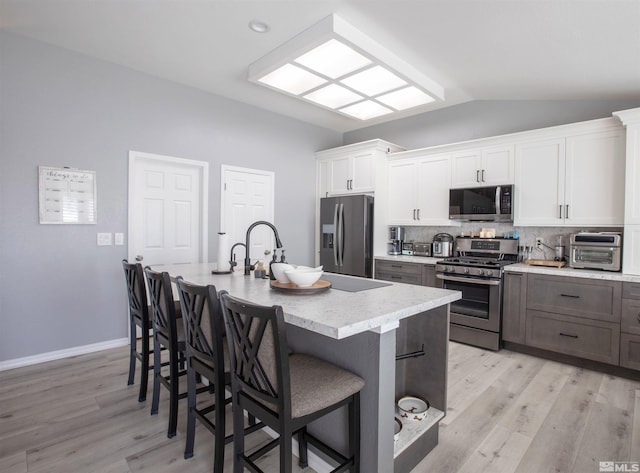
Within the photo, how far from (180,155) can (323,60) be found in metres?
1.98

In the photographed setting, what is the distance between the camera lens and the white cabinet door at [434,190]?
4215mm

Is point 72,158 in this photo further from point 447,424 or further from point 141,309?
point 447,424

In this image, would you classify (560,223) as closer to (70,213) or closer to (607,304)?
(607,304)

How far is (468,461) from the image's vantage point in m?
1.80

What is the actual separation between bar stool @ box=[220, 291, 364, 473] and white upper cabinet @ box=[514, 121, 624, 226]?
3075 millimetres

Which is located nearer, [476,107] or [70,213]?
[70,213]

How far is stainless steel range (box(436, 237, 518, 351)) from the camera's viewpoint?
345 centimetres

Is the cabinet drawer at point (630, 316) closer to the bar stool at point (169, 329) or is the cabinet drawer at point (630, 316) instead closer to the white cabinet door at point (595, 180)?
the white cabinet door at point (595, 180)

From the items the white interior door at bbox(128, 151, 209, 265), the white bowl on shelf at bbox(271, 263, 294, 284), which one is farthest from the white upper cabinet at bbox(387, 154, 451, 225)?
the white bowl on shelf at bbox(271, 263, 294, 284)

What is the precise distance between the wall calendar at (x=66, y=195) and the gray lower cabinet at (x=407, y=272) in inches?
132

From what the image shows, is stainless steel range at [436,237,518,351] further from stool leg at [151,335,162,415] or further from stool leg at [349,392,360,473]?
stool leg at [151,335,162,415]

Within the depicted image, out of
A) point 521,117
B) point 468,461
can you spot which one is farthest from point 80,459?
point 521,117

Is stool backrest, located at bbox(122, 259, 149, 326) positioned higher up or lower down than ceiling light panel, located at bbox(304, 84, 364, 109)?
lower down

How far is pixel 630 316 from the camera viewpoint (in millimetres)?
2781
